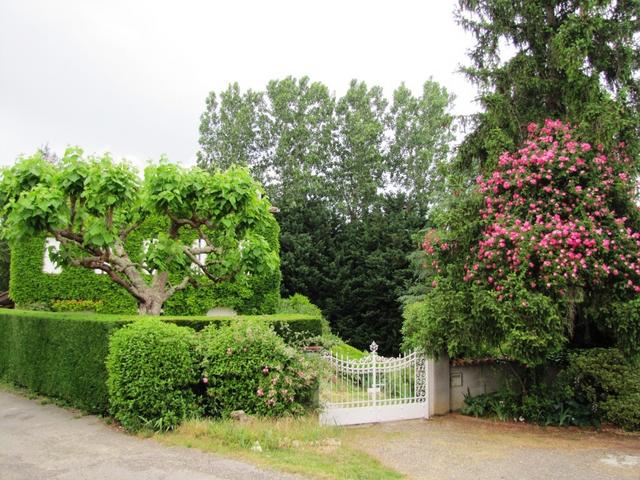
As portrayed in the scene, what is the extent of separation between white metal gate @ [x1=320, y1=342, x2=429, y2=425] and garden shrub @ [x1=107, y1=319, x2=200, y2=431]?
233cm

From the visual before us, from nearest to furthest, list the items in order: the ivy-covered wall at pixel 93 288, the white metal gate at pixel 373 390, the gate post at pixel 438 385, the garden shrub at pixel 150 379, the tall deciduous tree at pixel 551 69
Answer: the garden shrub at pixel 150 379
the white metal gate at pixel 373 390
the tall deciduous tree at pixel 551 69
the gate post at pixel 438 385
the ivy-covered wall at pixel 93 288

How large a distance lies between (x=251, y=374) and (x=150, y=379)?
1.49m

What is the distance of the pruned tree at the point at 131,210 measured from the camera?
10.0 metres

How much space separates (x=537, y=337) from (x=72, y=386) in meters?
7.92

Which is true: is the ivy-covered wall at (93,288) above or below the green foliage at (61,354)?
above

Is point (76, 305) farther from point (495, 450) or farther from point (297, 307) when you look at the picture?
point (495, 450)

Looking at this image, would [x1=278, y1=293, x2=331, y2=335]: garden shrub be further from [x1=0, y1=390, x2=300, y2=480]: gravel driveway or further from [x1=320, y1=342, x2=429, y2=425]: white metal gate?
[x1=0, y1=390, x2=300, y2=480]: gravel driveway

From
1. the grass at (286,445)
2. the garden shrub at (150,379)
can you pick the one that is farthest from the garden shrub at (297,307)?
the grass at (286,445)

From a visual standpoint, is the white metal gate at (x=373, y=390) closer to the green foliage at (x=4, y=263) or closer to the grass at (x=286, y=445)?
the grass at (x=286, y=445)

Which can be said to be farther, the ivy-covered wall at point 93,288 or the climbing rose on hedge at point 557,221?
the ivy-covered wall at point 93,288

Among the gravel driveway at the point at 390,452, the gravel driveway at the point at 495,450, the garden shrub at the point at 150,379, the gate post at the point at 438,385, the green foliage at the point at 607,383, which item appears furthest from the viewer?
the gate post at the point at 438,385

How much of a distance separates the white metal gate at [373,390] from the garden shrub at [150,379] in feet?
7.65

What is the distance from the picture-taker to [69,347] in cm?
1052

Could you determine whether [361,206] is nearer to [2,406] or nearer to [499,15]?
[499,15]
